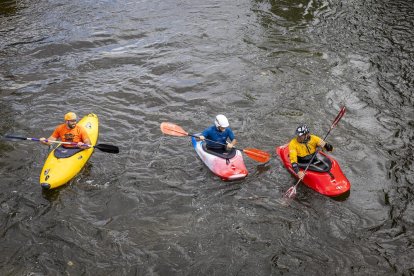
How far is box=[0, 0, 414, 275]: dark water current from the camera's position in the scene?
7.80 metres

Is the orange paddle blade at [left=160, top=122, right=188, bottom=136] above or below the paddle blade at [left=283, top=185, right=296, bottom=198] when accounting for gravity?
above

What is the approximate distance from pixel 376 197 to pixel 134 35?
12.7m

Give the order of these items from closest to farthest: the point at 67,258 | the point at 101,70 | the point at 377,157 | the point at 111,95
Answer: the point at 67,258, the point at 377,157, the point at 111,95, the point at 101,70

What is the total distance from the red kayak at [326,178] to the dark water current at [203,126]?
0.89 ft

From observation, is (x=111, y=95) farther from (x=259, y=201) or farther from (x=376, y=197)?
(x=376, y=197)

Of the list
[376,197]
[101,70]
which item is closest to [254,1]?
[101,70]

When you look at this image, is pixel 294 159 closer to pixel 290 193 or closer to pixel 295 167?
pixel 295 167

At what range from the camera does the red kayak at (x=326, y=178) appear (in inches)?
339

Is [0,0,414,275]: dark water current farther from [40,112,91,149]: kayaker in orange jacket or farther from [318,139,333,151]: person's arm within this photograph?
[318,139,333,151]: person's arm

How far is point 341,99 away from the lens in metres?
12.6

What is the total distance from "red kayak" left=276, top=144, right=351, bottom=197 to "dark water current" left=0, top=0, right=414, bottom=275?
0.89 feet

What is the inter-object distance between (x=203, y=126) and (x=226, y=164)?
2.62 metres

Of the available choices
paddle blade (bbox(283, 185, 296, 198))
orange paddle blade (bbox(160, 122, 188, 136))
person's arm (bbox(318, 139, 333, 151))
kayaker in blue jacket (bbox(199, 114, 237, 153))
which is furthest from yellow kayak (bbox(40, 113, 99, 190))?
person's arm (bbox(318, 139, 333, 151))

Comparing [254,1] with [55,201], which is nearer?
[55,201]
